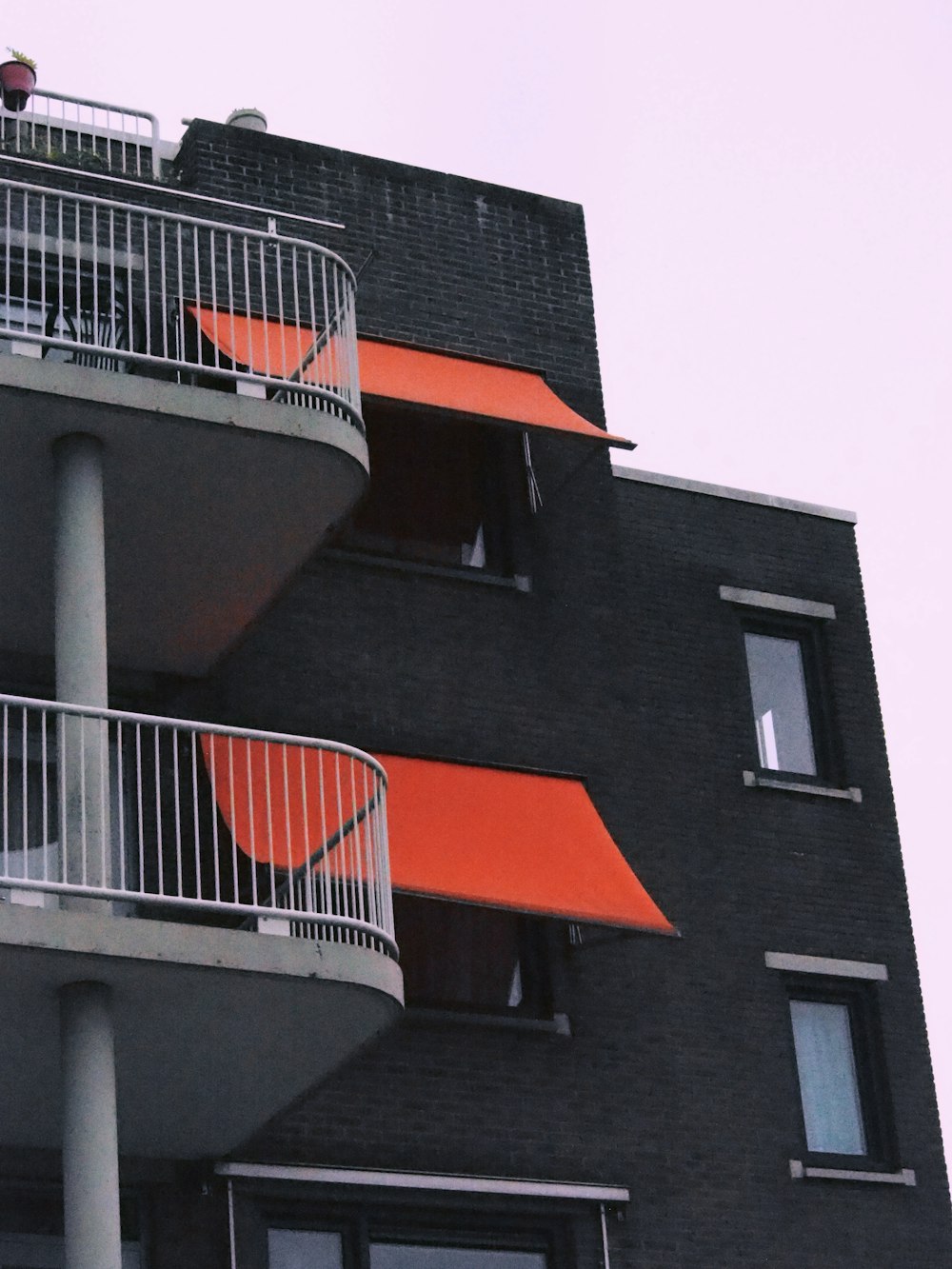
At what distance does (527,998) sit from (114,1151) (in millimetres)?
4575

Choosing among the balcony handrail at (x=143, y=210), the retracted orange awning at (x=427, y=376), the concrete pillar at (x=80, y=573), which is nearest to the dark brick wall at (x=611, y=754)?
the retracted orange awning at (x=427, y=376)

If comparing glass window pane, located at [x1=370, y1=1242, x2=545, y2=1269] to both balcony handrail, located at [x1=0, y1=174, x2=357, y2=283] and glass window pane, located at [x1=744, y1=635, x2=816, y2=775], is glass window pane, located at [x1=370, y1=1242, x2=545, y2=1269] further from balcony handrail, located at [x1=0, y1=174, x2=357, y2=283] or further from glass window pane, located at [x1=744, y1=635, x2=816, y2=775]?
balcony handrail, located at [x1=0, y1=174, x2=357, y2=283]

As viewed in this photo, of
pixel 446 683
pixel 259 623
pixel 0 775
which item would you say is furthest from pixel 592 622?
pixel 0 775

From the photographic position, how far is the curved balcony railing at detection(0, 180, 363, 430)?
51.9ft

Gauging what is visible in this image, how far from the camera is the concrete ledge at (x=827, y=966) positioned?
18094mm

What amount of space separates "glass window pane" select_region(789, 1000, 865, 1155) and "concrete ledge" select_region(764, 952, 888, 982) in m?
0.27

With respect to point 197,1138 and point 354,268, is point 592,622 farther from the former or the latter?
point 197,1138

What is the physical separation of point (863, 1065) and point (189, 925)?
22.7ft

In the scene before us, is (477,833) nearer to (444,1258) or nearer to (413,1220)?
(413,1220)

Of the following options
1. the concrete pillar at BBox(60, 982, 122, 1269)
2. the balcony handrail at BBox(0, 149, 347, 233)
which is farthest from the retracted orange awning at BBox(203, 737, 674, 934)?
the balcony handrail at BBox(0, 149, 347, 233)

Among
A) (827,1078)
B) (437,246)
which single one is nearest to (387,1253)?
(827,1078)

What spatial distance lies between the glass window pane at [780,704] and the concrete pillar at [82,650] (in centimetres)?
631

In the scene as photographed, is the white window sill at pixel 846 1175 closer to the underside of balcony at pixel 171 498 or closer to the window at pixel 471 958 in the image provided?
the window at pixel 471 958

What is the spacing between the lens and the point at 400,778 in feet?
55.2
